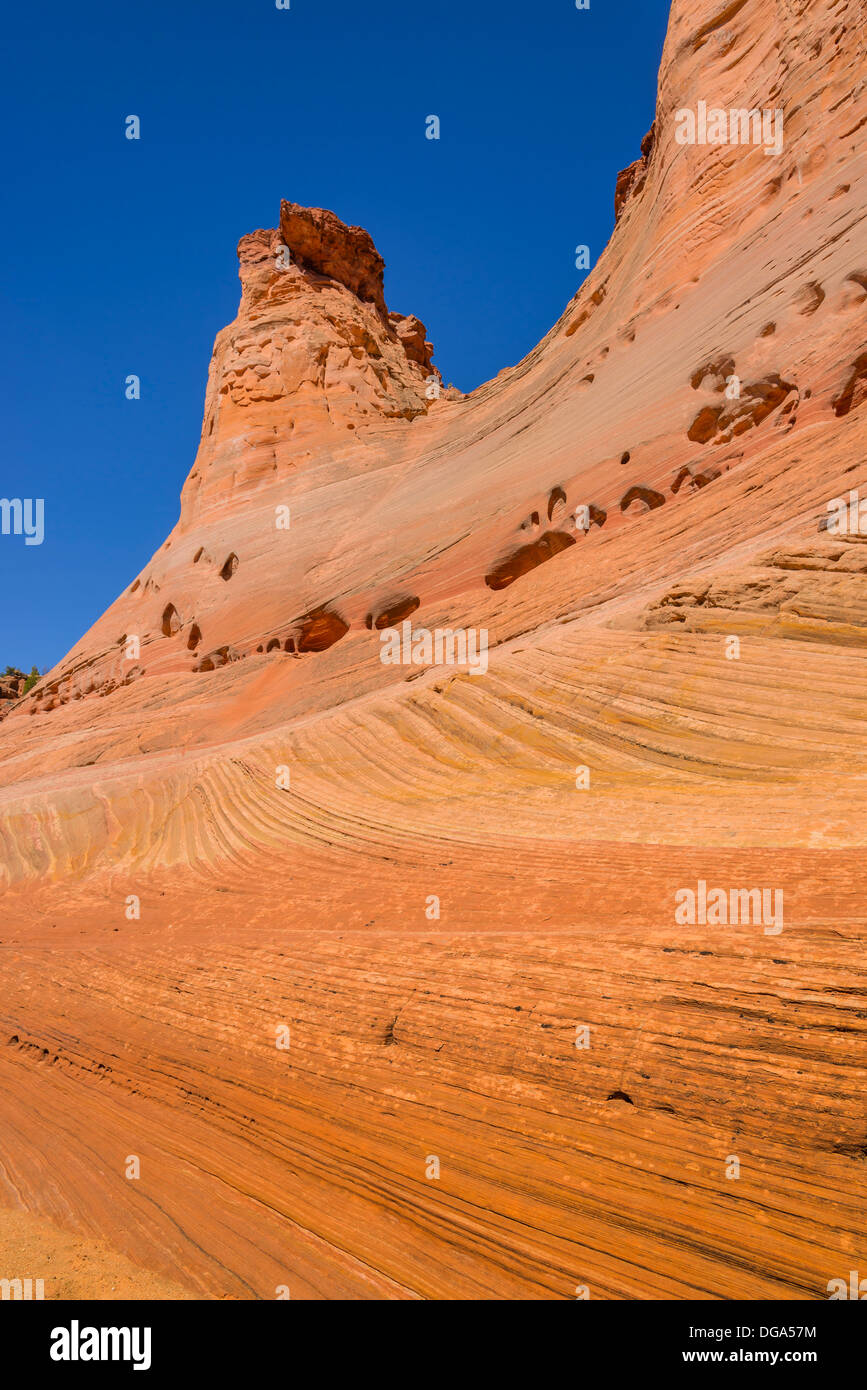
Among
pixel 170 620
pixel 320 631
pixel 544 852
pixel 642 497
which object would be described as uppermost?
pixel 170 620

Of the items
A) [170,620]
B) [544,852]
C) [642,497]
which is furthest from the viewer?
[170,620]

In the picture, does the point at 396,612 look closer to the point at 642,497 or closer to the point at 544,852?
the point at 642,497

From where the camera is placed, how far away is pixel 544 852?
5.56 meters

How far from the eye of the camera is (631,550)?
10508 mm

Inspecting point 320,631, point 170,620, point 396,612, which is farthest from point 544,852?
point 170,620

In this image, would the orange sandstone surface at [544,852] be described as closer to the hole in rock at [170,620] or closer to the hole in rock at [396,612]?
the hole in rock at [396,612]

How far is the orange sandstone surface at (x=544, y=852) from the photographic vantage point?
324 cm

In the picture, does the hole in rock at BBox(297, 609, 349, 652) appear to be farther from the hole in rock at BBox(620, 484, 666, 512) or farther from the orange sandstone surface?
the hole in rock at BBox(620, 484, 666, 512)

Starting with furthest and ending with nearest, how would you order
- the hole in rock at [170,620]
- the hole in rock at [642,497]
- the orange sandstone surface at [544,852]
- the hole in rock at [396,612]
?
1. the hole in rock at [170,620]
2. the hole in rock at [396,612]
3. the hole in rock at [642,497]
4. the orange sandstone surface at [544,852]

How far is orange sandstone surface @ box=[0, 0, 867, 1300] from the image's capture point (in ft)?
10.6

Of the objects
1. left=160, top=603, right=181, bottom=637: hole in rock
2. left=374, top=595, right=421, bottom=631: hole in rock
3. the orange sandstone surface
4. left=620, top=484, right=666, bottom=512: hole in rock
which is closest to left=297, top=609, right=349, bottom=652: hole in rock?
the orange sandstone surface

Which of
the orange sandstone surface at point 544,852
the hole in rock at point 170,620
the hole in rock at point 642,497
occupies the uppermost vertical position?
the hole in rock at point 170,620

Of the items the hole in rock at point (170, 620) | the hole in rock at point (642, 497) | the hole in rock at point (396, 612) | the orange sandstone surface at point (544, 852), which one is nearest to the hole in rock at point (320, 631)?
the orange sandstone surface at point (544, 852)
